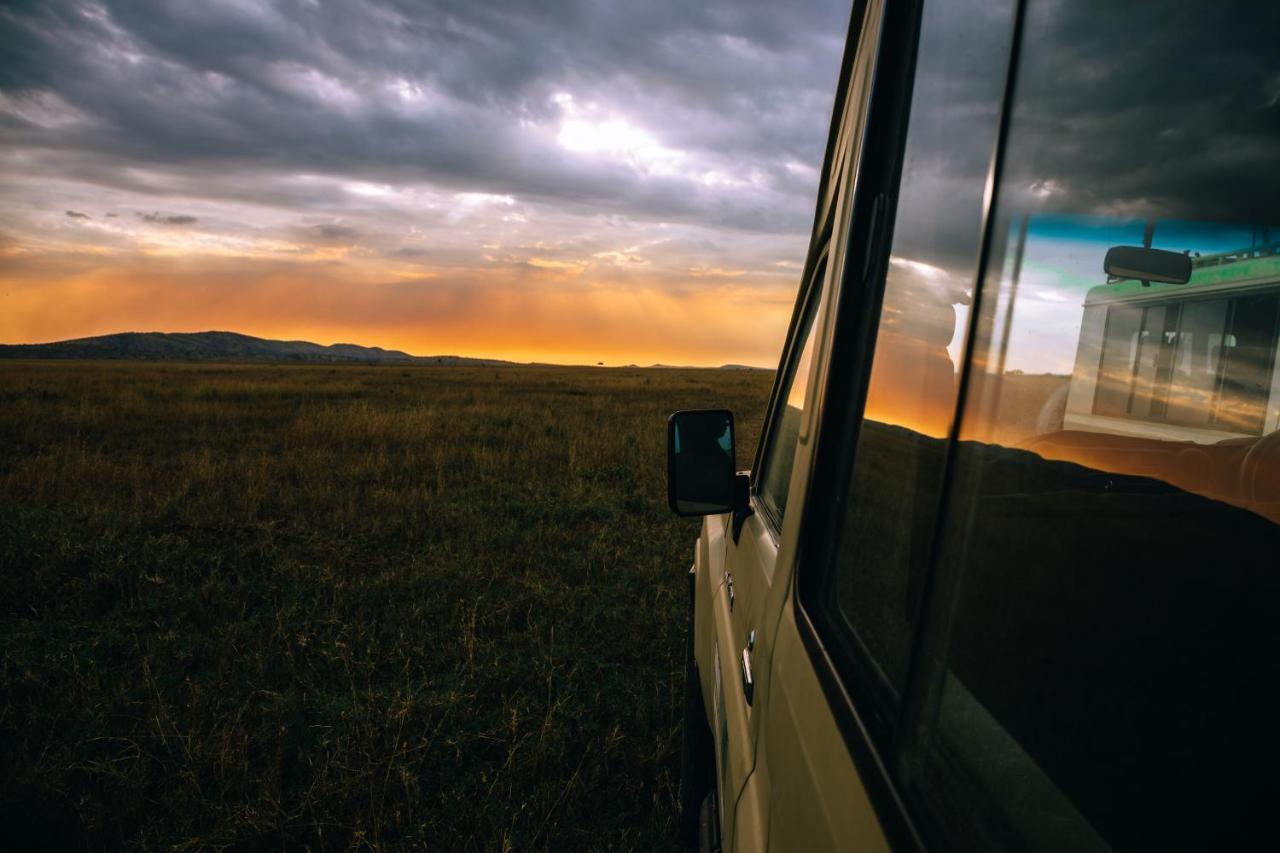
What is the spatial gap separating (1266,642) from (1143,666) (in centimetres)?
7

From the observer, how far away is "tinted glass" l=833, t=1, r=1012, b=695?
63cm

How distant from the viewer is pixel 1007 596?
543mm

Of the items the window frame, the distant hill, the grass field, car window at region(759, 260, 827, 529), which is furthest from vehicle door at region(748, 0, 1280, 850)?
the distant hill

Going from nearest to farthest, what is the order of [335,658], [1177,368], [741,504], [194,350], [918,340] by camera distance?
[1177,368] → [918,340] → [741,504] → [335,658] → [194,350]

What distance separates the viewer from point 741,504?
1.82 metres

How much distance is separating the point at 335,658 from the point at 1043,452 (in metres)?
3.42

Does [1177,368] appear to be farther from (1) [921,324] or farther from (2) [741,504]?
(2) [741,504]

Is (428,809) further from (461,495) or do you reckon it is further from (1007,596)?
(461,495)

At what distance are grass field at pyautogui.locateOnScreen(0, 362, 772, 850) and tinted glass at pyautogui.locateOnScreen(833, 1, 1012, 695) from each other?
1.87 metres

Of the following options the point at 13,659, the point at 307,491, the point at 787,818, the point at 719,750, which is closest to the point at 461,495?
the point at 307,491

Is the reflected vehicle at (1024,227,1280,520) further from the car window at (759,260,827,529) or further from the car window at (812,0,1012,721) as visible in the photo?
the car window at (759,260,827,529)

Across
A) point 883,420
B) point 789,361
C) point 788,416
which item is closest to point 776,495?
point 788,416

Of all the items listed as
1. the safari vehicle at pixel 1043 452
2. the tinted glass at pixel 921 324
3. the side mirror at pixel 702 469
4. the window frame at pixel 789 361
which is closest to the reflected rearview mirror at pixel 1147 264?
the safari vehicle at pixel 1043 452

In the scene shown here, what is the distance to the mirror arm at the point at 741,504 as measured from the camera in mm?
1770
